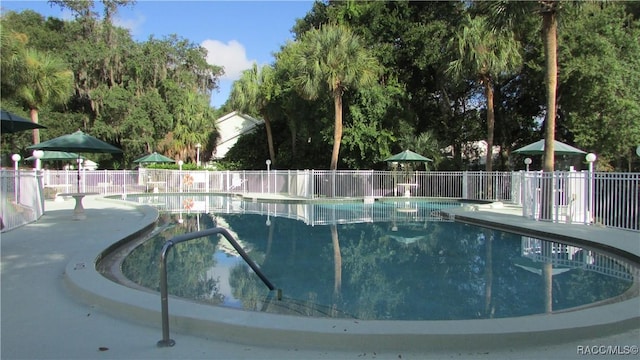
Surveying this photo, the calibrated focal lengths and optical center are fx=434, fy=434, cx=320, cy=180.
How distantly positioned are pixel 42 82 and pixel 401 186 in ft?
63.6

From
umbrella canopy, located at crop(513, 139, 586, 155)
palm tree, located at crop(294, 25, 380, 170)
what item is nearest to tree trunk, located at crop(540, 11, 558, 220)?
umbrella canopy, located at crop(513, 139, 586, 155)

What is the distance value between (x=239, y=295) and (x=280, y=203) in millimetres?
15392

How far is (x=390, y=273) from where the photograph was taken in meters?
7.19

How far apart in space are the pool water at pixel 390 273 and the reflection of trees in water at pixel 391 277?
15 millimetres

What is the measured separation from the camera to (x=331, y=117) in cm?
2509

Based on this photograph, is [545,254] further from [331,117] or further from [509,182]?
[331,117]

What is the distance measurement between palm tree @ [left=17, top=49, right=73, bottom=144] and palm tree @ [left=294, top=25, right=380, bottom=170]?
41.9 ft

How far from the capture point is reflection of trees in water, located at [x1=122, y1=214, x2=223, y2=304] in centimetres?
593

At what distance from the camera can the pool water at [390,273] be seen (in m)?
5.39

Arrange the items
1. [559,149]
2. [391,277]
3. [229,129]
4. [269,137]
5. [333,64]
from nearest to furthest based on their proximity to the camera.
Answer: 1. [391,277]
2. [559,149]
3. [333,64]
4. [269,137]
5. [229,129]

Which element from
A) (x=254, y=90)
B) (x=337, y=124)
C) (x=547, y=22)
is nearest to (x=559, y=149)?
(x=547, y=22)

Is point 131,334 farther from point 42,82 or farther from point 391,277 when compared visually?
point 42,82

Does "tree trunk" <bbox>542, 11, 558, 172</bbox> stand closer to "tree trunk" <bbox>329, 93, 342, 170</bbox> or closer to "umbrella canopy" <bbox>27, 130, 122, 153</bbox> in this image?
"tree trunk" <bbox>329, 93, 342, 170</bbox>

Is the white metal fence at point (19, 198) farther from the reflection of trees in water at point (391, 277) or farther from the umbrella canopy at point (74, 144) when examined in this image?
the reflection of trees in water at point (391, 277)
